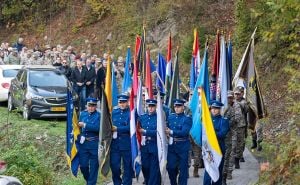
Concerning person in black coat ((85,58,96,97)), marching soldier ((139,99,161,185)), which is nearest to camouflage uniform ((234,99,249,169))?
marching soldier ((139,99,161,185))

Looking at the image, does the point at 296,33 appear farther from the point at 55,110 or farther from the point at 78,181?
the point at 55,110

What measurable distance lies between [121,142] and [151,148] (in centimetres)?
68

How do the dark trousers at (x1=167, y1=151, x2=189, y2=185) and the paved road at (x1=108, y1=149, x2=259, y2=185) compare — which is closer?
the dark trousers at (x1=167, y1=151, x2=189, y2=185)

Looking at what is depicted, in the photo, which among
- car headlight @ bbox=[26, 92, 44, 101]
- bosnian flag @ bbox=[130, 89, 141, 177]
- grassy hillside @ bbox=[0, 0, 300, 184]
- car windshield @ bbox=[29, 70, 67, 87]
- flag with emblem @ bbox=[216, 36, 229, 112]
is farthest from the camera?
car windshield @ bbox=[29, 70, 67, 87]

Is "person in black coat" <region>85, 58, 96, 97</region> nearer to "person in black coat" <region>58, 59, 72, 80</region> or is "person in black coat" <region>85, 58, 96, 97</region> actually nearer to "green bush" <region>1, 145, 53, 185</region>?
"person in black coat" <region>58, 59, 72, 80</region>

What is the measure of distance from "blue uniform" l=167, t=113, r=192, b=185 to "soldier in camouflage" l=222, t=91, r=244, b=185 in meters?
0.95

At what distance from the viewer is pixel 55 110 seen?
21.8 m

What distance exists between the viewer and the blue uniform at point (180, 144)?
13578 mm

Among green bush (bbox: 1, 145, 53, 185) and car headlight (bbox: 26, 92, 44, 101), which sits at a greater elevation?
car headlight (bbox: 26, 92, 44, 101)

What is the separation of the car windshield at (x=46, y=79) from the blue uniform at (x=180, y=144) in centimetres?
972

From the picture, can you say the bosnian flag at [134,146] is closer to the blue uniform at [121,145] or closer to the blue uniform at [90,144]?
the blue uniform at [121,145]

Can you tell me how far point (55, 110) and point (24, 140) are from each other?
1994mm

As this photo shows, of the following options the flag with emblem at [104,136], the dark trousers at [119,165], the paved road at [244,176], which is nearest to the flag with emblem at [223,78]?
the paved road at [244,176]

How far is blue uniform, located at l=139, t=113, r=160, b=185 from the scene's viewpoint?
13.8 m
